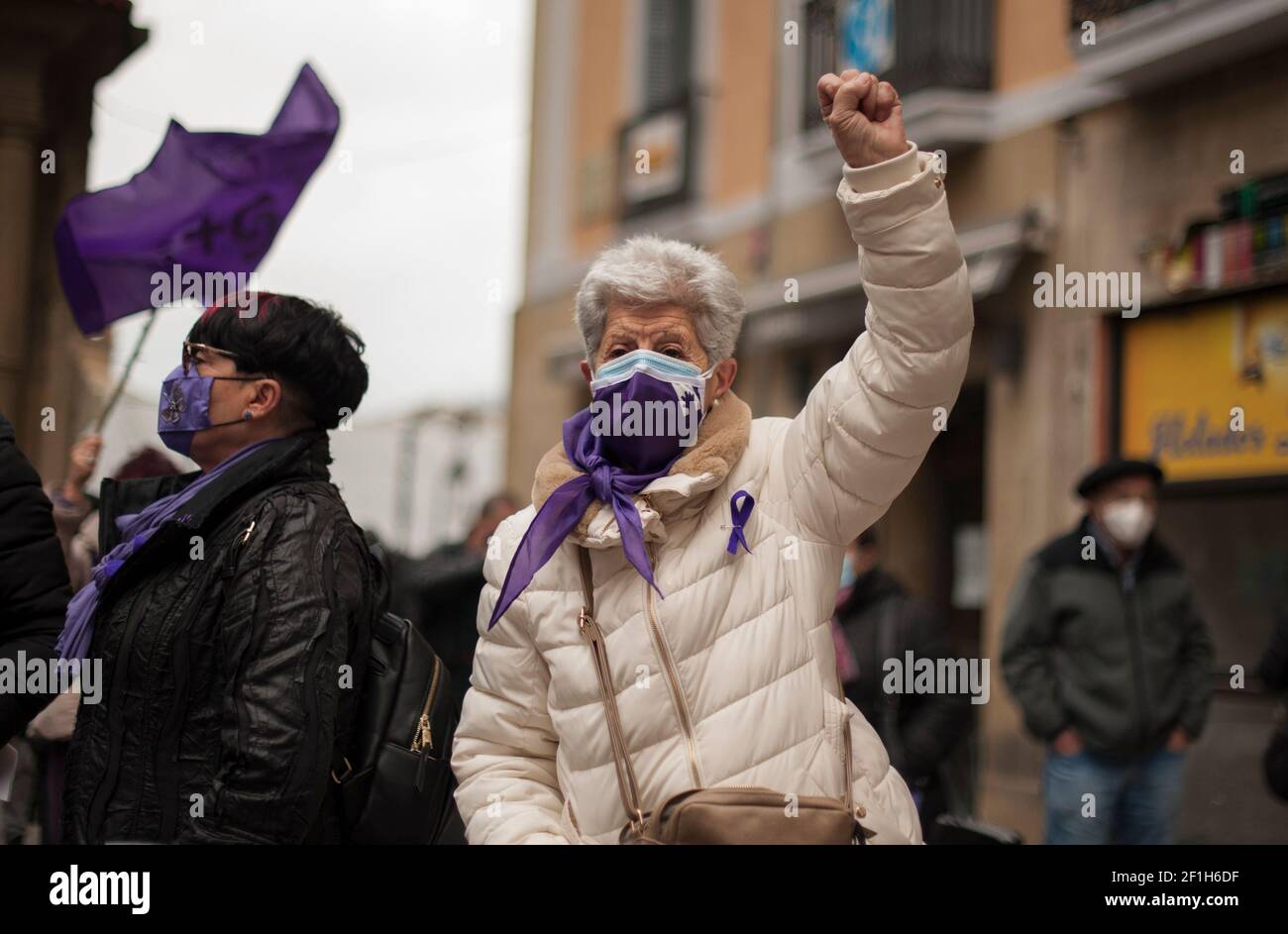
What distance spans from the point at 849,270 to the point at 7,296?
19.7 ft

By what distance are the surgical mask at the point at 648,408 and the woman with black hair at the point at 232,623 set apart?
61cm

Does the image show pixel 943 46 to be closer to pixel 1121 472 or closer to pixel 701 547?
pixel 1121 472

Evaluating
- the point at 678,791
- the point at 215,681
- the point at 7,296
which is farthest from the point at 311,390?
the point at 7,296

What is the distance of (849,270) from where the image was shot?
38.9 feet

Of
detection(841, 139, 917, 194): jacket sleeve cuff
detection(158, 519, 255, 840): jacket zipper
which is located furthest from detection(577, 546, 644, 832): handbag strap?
detection(841, 139, 917, 194): jacket sleeve cuff

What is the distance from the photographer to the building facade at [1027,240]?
895 centimetres

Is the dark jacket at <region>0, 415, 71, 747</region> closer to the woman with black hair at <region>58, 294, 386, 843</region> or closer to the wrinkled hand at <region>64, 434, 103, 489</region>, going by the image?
the woman with black hair at <region>58, 294, 386, 843</region>

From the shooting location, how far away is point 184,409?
10.7 ft

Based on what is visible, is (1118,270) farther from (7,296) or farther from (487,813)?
(487,813)

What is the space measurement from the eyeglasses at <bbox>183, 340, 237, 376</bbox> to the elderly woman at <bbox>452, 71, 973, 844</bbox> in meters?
0.76

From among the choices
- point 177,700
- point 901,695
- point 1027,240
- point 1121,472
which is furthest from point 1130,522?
point 177,700

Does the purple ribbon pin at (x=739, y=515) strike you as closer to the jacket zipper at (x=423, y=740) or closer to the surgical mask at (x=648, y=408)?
the surgical mask at (x=648, y=408)

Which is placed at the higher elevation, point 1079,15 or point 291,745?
point 1079,15

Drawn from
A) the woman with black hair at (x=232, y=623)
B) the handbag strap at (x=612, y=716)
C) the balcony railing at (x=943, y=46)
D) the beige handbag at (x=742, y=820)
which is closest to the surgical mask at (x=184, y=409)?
the woman with black hair at (x=232, y=623)
